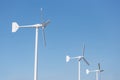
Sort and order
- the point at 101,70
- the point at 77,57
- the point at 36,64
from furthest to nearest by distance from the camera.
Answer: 1. the point at 101,70
2. the point at 77,57
3. the point at 36,64

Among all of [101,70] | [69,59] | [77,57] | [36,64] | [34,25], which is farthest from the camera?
[101,70]

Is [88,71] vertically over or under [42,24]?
under

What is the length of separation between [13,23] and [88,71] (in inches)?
2757

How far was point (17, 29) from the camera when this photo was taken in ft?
201

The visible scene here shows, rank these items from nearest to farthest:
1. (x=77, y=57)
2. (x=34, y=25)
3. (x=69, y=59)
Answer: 1. (x=34, y=25)
2. (x=77, y=57)
3. (x=69, y=59)

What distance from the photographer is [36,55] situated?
189ft

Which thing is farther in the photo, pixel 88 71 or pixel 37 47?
pixel 88 71

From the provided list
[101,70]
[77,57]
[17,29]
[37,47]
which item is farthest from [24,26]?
[101,70]

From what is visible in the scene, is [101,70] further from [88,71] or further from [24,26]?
[24,26]

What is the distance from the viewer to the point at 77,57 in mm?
94688

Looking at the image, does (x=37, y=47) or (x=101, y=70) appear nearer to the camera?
(x=37, y=47)

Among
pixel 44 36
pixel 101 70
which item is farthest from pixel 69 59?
pixel 44 36

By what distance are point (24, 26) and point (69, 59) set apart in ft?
137

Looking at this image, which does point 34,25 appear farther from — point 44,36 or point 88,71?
point 88,71
